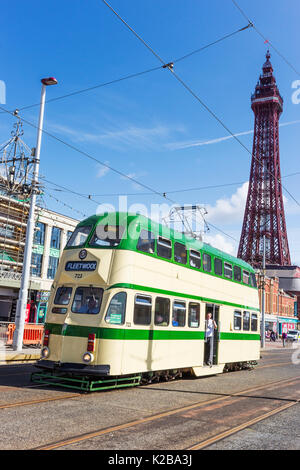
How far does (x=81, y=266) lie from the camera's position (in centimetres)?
1097

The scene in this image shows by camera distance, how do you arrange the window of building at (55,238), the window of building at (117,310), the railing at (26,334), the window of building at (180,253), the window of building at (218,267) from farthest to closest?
the window of building at (55,238), the railing at (26,334), the window of building at (218,267), the window of building at (180,253), the window of building at (117,310)

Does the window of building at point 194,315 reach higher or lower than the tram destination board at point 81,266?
lower

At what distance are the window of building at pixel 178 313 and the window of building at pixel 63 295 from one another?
10.5 ft

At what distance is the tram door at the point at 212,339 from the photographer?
14.8m

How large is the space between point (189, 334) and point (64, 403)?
5600 mm

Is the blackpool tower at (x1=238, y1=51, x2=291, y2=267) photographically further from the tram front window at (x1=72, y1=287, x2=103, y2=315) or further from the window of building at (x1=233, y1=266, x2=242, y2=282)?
the tram front window at (x1=72, y1=287, x2=103, y2=315)

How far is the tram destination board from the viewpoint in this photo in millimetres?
10781

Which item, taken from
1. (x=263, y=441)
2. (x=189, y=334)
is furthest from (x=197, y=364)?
(x=263, y=441)

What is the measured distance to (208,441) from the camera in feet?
21.0

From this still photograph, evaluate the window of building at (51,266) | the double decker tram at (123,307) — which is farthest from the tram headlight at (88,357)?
the window of building at (51,266)

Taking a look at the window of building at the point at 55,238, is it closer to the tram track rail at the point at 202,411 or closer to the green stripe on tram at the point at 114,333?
the green stripe on tram at the point at 114,333

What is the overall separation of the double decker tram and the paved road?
0.61 metres

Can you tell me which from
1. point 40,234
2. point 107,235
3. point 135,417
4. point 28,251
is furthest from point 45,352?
point 40,234

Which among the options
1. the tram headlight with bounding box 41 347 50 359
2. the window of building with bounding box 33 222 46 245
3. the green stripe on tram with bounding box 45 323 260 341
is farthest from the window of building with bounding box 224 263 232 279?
the window of building with bounding box 33 222 46 245
